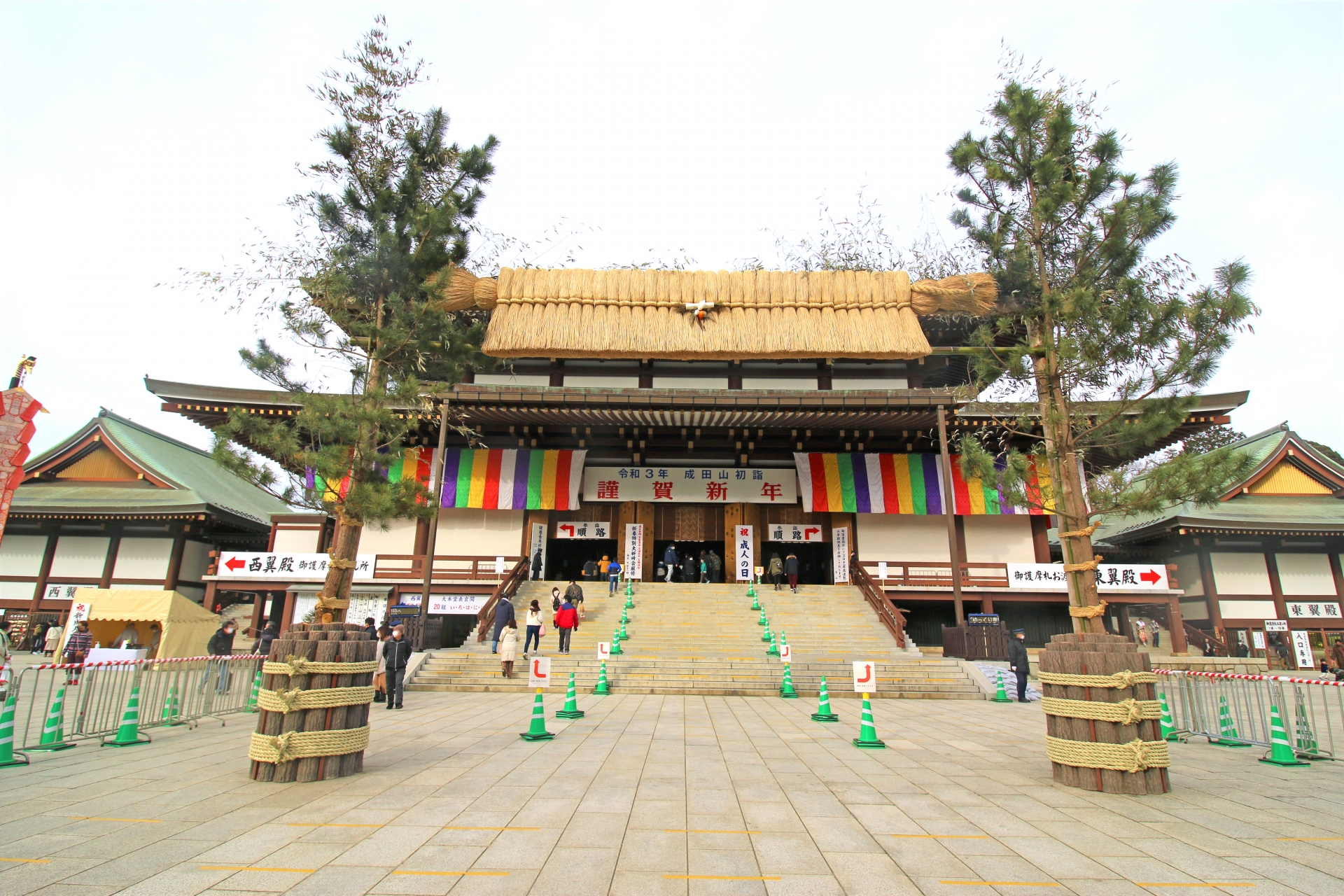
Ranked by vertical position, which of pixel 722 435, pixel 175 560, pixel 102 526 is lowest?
pixel 175 560

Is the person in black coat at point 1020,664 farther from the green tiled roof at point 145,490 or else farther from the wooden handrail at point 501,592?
the green tiled roof at point 145,490

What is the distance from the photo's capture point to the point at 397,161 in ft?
25.8

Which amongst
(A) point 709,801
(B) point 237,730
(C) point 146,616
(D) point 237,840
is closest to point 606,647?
(B) point 237,730

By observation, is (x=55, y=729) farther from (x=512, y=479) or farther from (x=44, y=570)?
(x=44, y=570)

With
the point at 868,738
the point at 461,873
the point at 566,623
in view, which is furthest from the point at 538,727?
the point at 566,623

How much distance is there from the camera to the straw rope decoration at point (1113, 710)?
219 inches

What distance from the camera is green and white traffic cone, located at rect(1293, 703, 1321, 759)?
295 inches

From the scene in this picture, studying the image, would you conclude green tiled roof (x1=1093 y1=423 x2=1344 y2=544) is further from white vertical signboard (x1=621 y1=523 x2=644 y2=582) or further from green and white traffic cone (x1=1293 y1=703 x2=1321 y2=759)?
white vertical signboard (x1=621 y1=523 x2=644 y2=582)

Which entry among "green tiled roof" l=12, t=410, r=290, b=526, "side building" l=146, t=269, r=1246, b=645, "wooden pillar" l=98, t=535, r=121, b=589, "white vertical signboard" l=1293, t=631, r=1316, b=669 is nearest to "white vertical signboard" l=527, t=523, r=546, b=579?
"side building" l=146, t=269, r=1246, b=645

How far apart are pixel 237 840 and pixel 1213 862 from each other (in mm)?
5916

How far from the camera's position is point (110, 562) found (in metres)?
22.3

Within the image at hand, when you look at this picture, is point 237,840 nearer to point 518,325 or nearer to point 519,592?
point 519,592

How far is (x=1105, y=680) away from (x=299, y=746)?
682 centimetres

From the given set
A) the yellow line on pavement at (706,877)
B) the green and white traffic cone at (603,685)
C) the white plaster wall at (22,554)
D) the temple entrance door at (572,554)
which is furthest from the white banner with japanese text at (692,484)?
the yellow line on pavement at (706,877)
